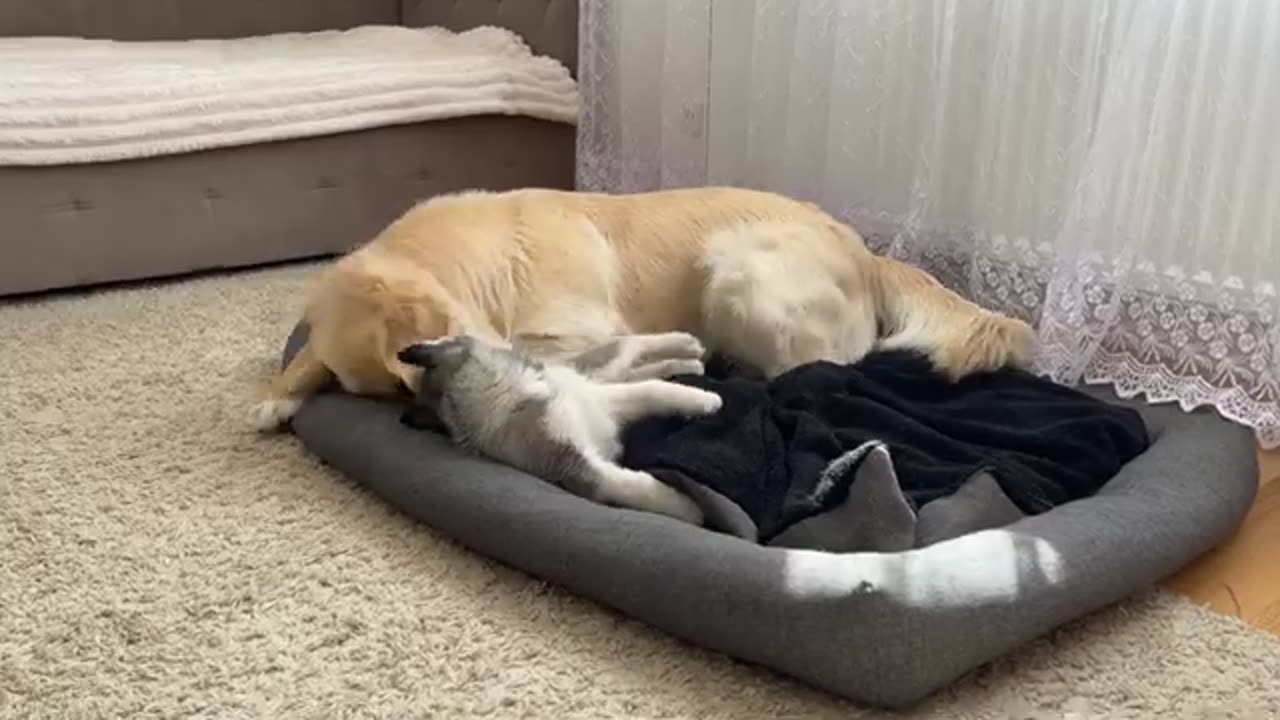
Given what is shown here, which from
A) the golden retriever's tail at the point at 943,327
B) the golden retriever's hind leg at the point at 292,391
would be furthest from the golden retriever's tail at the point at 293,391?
the golden retriever's tail at the point at 943,327

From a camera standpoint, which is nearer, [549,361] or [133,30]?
[549,361]

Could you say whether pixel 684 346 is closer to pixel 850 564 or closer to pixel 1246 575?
pixel 850 564

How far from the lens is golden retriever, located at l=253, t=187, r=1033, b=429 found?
1830 millimetres

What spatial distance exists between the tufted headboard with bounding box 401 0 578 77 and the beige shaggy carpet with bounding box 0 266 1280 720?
5.57 feet

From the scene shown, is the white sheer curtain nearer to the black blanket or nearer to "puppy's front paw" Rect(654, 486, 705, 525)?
the black blanket

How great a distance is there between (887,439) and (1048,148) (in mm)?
705

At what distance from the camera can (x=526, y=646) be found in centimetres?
137

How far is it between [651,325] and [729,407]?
12.9 inches

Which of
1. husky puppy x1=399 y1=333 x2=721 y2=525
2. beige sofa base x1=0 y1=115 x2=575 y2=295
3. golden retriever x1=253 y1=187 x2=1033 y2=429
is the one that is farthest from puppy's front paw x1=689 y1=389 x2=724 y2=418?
beige sofa base x1=0 y1=115 x2=575 y2=295

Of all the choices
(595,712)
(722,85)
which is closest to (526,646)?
(595,712)

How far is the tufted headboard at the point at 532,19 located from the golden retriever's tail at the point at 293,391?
1.55 m

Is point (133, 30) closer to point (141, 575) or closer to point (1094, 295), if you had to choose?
point (141, 575)

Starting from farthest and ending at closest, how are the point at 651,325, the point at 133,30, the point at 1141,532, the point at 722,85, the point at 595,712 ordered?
the point at 133,30, the point at 722,85, the point at 651,325, the point at 1141,532, the point at 595,712

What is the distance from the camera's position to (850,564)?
4.26ft
